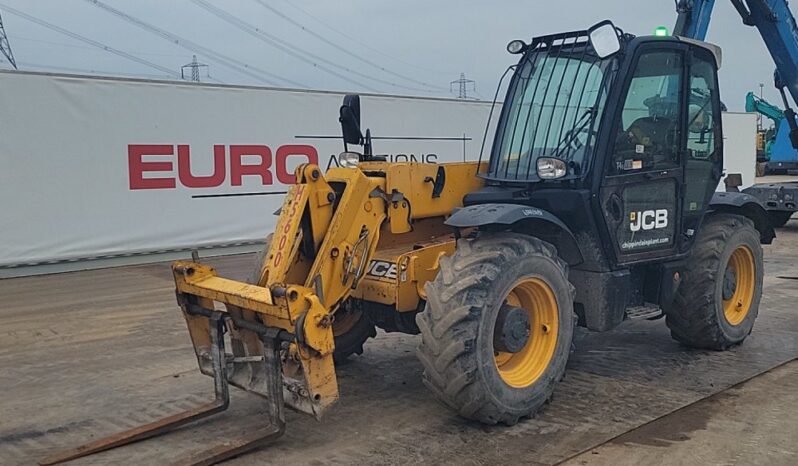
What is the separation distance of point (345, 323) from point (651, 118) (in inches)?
105

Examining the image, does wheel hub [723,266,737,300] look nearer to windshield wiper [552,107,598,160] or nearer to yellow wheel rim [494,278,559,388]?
windshield wiper [552,107,598,160]

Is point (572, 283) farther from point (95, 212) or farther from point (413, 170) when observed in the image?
point (95, 212)

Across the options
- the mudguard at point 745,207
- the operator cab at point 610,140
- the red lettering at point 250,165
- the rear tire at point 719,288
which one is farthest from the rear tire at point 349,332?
the red lettering at point 250,165

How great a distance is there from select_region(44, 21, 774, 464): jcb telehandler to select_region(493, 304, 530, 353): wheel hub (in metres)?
0.01

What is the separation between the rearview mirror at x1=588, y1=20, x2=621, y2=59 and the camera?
518 centimetres

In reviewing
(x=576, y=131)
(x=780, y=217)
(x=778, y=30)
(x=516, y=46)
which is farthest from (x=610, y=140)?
(x=780, y=217)

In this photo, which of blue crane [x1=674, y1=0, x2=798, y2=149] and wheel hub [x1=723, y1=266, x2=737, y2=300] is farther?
blue crane [x1=674, y1=0, x2=798, y2=149]

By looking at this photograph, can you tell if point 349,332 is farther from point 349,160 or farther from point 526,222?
point 526,222

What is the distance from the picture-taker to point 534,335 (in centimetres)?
499

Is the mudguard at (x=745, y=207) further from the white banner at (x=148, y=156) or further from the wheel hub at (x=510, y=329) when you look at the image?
the white banner at (x=148, y=156)

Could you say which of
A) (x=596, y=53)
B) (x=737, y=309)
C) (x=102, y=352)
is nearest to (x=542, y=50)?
(x=596, y=53)

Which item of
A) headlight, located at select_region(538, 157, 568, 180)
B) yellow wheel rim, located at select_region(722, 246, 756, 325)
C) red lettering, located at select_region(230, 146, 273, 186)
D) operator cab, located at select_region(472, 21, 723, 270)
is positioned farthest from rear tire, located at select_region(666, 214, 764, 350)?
red lettering, located at select_region(230, 146, 273, 186)

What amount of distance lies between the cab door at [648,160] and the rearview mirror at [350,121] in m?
1.67

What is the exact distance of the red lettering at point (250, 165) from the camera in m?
12.3
